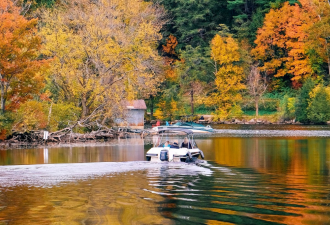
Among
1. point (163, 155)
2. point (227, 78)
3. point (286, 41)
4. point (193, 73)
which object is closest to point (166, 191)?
point (163, 155)

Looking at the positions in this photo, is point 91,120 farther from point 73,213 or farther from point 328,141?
point 73,213

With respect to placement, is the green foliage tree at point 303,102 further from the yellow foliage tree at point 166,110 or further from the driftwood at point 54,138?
the driftwood at point 54,138

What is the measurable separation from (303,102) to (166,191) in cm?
5844

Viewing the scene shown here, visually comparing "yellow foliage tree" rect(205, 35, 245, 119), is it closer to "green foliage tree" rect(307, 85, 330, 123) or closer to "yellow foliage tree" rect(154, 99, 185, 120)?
"yellow foliage tree" rect(154, 99, 185, 120)

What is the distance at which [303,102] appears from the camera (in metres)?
74.1

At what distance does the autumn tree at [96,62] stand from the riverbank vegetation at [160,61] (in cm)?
10

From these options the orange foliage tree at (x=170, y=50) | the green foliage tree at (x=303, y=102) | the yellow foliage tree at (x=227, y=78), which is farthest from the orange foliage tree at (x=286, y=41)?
the orange foliage tree at (x=170, y=50)

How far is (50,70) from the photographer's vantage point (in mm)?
48188

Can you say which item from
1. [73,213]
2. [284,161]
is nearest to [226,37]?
[284,161]

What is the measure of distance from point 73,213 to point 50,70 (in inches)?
1362

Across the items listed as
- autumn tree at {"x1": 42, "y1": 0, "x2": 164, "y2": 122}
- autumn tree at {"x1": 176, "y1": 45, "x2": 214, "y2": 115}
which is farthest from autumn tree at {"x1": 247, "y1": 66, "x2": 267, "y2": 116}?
autumn tree at {"x1": 42, "y1": 0, "x2": 164, "y2": 122}

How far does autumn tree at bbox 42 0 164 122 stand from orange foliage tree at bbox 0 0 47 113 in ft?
22.8

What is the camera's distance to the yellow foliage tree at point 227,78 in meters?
81.4

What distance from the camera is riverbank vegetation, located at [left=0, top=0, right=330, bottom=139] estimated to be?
4156 centimetres
